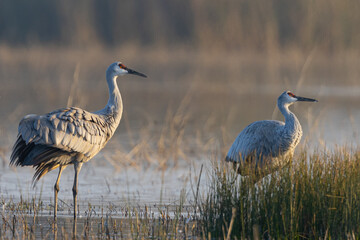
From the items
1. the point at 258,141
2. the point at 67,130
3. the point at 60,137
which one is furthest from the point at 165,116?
the point at 60,137

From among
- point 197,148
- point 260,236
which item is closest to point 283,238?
point 260,236

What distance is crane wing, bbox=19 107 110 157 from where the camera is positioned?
707cm

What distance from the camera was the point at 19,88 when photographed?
21.0 m

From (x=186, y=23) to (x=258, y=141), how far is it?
2222 centimetres

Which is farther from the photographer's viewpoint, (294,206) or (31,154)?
(31,154)

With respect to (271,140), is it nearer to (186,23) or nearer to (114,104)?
(114,104)

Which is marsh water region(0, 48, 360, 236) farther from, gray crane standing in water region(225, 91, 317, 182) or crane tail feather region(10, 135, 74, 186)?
crane tail feather region(10, 135, 74, 186)

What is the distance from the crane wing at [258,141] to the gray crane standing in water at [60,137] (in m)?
1.39

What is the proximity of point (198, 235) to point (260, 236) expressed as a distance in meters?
0.59

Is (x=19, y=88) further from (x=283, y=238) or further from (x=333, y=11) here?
(x=283, y=238)

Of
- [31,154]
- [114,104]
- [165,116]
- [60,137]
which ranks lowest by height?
[31,154]

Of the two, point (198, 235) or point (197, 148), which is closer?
point (198, 235)

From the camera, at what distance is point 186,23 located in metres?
29.7

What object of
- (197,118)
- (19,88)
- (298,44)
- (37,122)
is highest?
(298,44)
